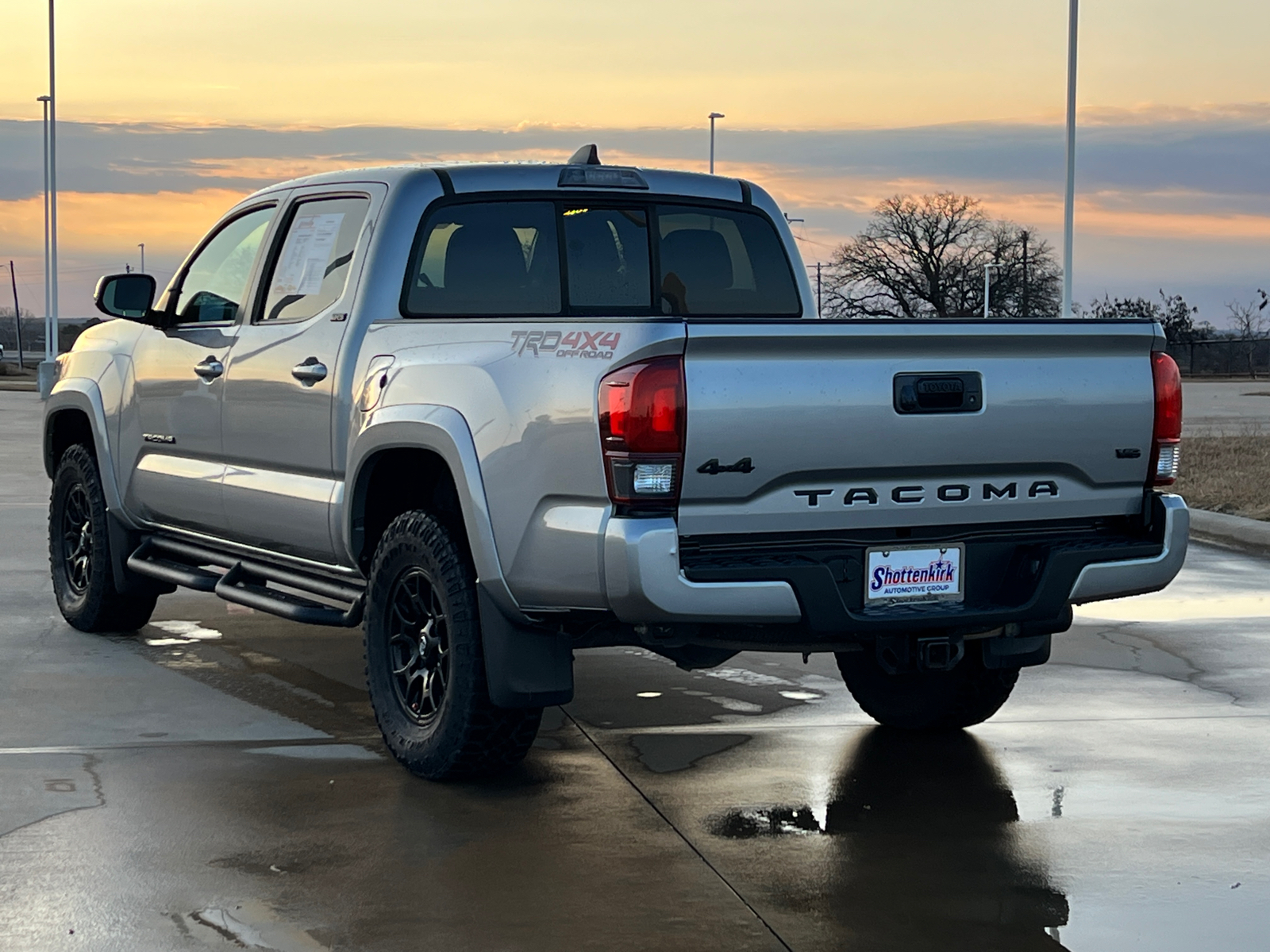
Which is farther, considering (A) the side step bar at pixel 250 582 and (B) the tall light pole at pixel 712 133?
(B) the tall light pole at pixel 712 133

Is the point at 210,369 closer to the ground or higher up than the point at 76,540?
higher up

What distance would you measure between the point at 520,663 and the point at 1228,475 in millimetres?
13834

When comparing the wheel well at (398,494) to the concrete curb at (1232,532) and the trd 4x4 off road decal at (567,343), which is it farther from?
the concrete curb at (1232,532)

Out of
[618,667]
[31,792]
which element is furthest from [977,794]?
[31,792]

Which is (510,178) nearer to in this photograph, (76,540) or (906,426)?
(906,426)

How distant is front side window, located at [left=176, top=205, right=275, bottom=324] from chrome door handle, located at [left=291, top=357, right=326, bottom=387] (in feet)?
3.02

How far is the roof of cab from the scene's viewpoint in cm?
675

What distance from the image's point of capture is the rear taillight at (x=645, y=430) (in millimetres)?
4977

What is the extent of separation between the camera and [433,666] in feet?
19.8

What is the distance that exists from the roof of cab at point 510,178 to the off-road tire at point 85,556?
2091 millimetres

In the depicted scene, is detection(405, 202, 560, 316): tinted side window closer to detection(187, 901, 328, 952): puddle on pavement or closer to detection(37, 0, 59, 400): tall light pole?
detection(187, 901, 328, 952): puddle on pavement

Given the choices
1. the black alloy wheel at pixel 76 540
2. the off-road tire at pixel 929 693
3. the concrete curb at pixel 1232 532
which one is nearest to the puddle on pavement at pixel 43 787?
the black alloy wheel at pixel 76 540

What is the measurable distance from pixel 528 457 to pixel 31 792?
2007mm

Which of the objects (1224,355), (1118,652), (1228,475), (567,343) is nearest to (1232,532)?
(1228,475)
